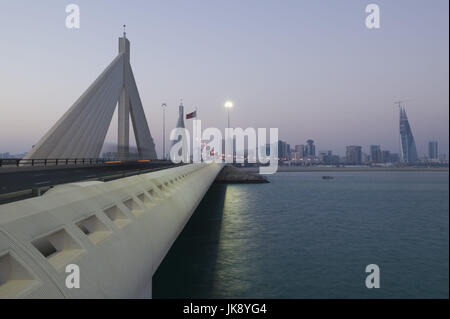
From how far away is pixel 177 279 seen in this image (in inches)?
712

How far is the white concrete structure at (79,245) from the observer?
441 cm

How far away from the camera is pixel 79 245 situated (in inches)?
228

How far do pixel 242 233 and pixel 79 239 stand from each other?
29248mm

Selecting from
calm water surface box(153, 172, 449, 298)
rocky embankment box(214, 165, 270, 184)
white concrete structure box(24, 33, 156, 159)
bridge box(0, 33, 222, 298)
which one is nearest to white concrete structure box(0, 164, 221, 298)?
bridge box(0, 33, 222, 298)

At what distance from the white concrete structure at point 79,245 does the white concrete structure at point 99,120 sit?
131 ft

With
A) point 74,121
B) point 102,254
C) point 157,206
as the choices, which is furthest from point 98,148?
point 102,254

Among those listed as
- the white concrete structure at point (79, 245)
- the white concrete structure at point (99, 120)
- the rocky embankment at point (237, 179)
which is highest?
the white concrete structure at point (99, 120)

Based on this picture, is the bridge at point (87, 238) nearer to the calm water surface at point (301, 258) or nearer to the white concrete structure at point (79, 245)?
the white concrete structure at point (79, 245)

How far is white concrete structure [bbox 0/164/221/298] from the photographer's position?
14.5 ft

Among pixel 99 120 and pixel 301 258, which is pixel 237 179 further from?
pixel 301 258

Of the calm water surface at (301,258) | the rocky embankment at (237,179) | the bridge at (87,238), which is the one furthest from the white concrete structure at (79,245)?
the rocky embankment at (237,179)

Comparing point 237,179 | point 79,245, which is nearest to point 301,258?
point 79,245

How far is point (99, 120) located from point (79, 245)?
55632 millimetres
